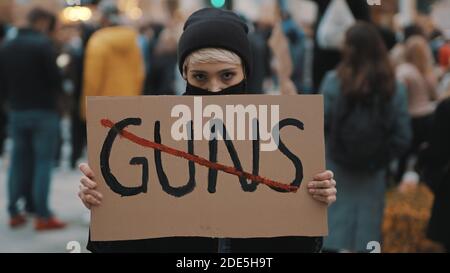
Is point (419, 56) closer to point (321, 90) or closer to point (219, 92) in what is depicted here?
point (321, 90)

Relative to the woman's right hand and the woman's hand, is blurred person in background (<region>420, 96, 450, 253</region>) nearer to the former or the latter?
the woman's hand

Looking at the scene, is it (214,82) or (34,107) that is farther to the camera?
(34,107)

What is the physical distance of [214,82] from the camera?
94.0 inches

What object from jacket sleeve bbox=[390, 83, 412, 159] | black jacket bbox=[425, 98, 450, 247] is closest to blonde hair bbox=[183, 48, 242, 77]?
black jacket bbox=[425, 98, 450, 247]

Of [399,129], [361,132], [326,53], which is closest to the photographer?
[361,132]

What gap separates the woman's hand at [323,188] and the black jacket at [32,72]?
465 cm

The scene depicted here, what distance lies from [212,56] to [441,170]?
2.21 metres

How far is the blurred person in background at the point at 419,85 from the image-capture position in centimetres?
711

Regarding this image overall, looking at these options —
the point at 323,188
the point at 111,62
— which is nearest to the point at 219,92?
the point at 323,188

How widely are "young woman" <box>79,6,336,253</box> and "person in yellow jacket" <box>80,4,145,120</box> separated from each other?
4.42 metres

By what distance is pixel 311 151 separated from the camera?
2.29m

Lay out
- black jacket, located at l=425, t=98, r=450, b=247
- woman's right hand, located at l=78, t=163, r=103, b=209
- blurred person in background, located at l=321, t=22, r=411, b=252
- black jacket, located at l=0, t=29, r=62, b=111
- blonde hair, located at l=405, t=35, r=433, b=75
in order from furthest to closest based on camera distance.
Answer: blonde hair, located at l=405, t=35, r=433, b=75 → black jacket, located at l=0, t=29, r=62, b=111 → blurred person in background, located at l=321, t=22, r=411, b=252 → black jacket, located at l=425, t=98, r=450, b=247 → woman's right hand, located at l=78, t=163, r=103, b=209

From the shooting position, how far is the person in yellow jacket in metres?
6.84
